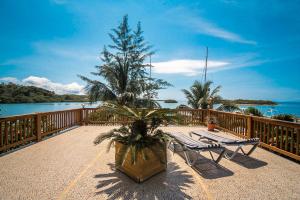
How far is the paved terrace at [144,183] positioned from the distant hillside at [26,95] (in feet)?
15.2

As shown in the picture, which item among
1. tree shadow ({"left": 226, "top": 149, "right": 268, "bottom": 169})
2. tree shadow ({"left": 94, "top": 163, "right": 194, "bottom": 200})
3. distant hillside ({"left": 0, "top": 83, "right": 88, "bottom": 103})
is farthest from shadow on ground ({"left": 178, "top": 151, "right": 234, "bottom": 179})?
distant hillside ({"left": 0, "top": 83, "right": 88, "bottom": 103})

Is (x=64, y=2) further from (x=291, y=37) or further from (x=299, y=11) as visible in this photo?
(x=291, y=37)

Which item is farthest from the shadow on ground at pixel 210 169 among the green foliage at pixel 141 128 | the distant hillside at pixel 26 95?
the distant hillside at pixel 26 95

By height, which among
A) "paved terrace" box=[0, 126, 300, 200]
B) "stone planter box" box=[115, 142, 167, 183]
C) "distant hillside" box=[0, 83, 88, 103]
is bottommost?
"paved terrace" box=[0, 126, 300, 200]

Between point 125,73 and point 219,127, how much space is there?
5.99 meters

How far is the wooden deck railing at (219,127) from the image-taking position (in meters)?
3.88

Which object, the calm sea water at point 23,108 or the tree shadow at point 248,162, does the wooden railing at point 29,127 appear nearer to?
the calm sea water at point 23,108

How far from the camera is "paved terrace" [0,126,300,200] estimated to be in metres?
2.25

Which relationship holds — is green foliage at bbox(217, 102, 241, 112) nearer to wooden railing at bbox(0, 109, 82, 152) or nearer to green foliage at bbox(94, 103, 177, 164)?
green foliage at bbox(94, 103, 177, 164)

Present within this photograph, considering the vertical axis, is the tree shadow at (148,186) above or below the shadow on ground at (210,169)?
above

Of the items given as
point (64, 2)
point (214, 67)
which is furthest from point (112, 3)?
point (214, 67)

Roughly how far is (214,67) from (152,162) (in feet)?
47.6

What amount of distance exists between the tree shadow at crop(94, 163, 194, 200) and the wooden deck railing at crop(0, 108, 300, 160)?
3.18 ft

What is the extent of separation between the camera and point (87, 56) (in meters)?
9.69
